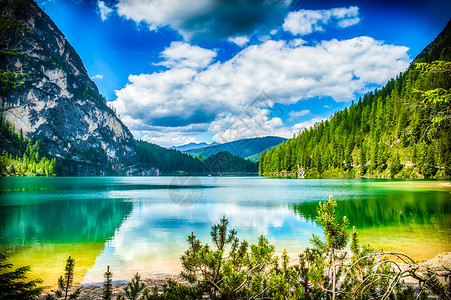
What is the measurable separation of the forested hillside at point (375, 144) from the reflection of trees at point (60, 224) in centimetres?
6125

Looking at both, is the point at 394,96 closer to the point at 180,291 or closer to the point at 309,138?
the point at 309,138

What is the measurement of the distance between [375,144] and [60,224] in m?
119

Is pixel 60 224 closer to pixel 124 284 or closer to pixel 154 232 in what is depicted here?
pixel 154 232

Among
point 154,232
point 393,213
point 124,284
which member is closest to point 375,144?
point 393,213

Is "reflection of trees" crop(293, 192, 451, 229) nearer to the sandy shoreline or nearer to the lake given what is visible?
the lake

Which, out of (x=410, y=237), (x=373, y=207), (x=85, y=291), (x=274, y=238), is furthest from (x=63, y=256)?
(x=373, y=207)

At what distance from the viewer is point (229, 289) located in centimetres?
466

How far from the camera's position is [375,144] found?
113m

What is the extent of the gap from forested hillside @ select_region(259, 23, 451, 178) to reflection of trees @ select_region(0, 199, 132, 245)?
61249mm

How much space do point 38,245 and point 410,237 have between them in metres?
24.8

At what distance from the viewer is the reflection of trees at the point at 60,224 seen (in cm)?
1981

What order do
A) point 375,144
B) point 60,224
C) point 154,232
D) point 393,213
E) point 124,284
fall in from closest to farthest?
1. point 124,284
2. point 154,232
3. point 60,224
4. point 393,213
5. point 375,144

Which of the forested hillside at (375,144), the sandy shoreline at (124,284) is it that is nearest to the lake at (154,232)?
the sandy shoreline at (124,284)

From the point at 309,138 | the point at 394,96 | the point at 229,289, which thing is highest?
the point at 394,96
